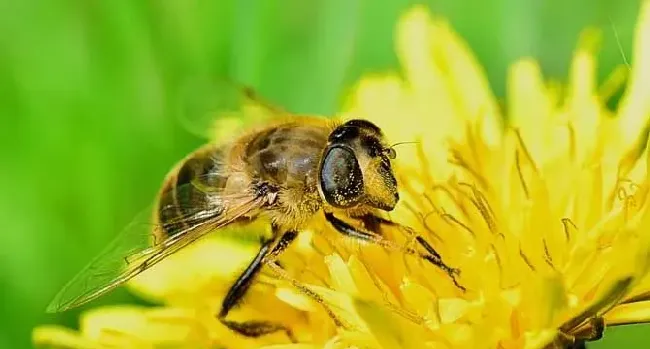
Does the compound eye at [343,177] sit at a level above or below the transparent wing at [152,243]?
above

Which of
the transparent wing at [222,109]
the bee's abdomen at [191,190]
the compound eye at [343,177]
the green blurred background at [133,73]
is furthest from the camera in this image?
the green blurred background at [133,73]

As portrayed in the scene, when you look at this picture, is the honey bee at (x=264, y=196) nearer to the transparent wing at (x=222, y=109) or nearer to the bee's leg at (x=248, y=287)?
the bee's leg at (x=248, y=287)

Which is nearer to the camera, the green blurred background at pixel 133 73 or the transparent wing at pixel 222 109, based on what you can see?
the transparent wing at pixel 222 109

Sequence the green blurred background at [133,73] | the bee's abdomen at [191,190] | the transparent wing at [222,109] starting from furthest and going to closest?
the green blurred background at [133,73], the transparent wing at [222,109], the bee's abdomen at [191,190]

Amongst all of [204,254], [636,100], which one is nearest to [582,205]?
[636,100]

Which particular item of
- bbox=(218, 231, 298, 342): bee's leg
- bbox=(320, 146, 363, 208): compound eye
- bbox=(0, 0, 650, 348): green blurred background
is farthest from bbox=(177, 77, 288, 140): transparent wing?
bbox=(320, 146, 363, 208): compound eye

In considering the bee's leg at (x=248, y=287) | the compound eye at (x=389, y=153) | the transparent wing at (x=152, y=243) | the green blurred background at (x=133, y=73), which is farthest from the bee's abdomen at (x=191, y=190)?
the green blurred background at (x=133, y=73)

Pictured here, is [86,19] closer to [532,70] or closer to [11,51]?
[11,51]

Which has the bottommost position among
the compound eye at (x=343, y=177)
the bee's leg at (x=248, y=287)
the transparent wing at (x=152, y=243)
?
the bee's leg at (x=248, y=287)
